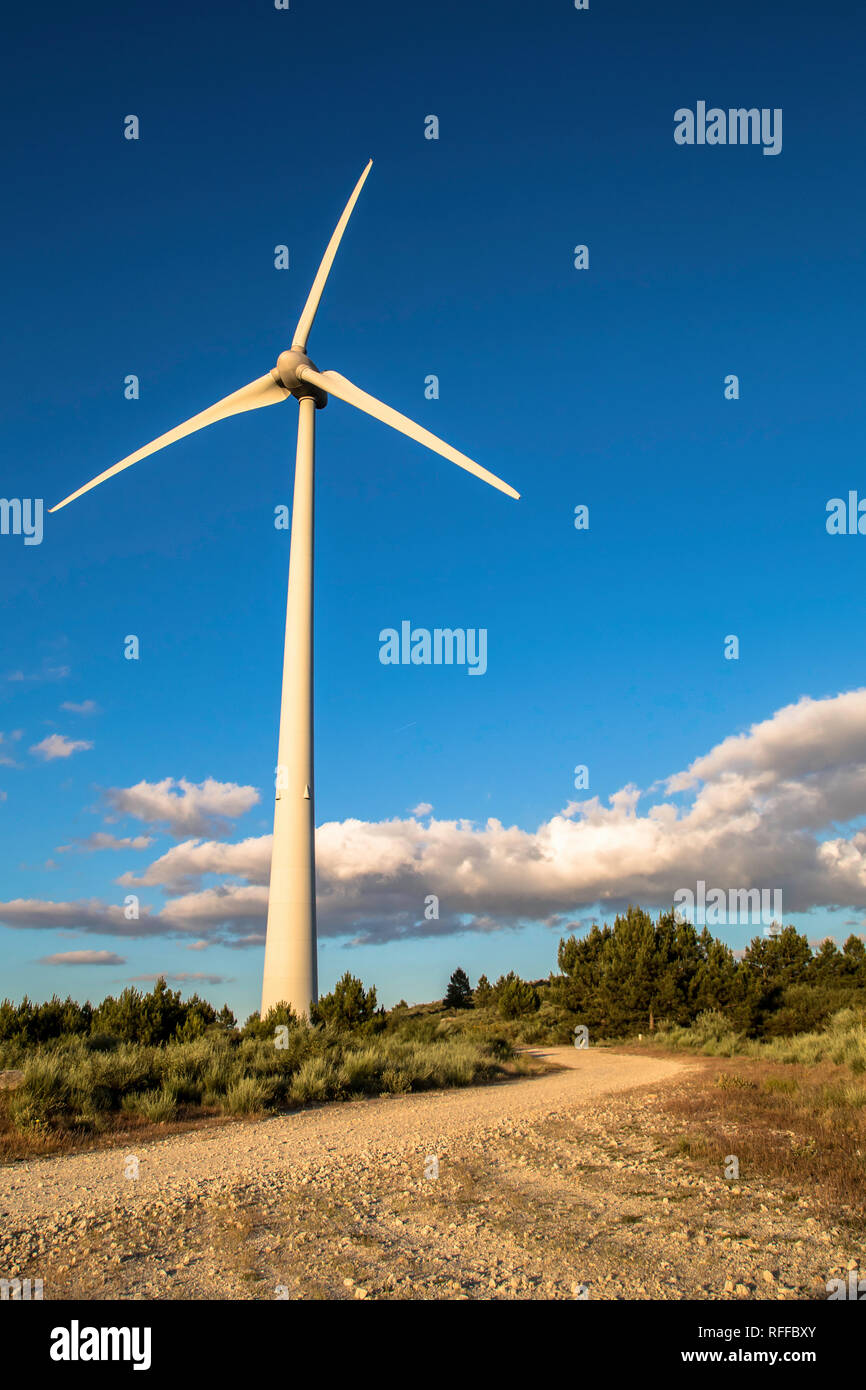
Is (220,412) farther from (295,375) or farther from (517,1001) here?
(517,1001)

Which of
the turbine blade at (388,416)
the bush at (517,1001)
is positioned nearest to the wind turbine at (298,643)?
the turbine blade at (388,416)

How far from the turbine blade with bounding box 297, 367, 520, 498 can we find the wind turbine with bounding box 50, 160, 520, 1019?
40mm

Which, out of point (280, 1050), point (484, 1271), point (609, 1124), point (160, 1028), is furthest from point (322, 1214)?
point (160, 1028)

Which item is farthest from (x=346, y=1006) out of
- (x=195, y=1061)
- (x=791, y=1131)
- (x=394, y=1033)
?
(x=791, y=1131)

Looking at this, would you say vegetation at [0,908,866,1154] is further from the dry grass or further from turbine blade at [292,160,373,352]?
turbine blade at [292,160,373,352]

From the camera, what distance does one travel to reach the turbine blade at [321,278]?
35.8 meters

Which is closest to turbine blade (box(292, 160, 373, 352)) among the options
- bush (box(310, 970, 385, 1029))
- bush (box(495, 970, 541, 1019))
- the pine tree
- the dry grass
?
bush (box(310, 970, 385, 1029))

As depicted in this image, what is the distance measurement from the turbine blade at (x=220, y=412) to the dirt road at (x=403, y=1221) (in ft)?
88.8

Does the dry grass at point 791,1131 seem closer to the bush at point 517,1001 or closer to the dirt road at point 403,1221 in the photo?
the dirt road at point 403,1221

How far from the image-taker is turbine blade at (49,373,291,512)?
33344 millimetres

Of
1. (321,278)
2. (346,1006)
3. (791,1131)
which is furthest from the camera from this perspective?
(321,278)

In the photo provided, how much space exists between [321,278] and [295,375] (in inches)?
198

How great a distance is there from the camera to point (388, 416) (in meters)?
32.5
